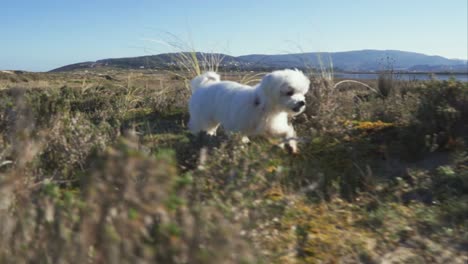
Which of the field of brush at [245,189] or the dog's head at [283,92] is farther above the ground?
the dog's head at [283,92]

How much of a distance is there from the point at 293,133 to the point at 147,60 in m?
6.16

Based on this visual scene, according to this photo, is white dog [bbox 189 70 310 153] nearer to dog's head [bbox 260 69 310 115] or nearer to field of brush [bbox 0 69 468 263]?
dog's head [bbox 260 69 310 115]

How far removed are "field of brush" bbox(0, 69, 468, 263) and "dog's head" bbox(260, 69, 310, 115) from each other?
40 cm

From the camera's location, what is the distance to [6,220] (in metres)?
1.78

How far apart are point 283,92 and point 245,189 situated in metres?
2.94

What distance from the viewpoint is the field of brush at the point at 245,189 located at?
1469 millimetres

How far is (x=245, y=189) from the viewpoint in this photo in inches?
96.5

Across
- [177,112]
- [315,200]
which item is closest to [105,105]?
[177,112]

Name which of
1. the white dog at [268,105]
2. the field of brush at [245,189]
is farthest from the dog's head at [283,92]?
the field of brush at [245,189]

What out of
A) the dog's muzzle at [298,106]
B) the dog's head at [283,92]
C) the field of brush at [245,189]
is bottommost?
the field of brush at [245,189]

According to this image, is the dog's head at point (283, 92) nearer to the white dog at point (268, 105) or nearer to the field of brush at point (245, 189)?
the white dog at point (268, 105)

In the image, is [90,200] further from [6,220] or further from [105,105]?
[105,105]

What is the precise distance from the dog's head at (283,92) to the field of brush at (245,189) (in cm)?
40

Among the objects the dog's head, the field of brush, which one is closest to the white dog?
the dog's head
